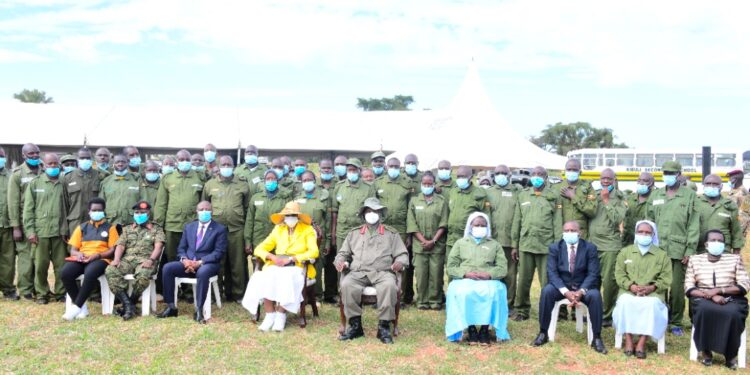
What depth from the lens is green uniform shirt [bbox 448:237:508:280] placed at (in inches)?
267

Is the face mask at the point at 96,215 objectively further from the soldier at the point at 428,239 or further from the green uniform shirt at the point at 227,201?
the soldier at the point at 428,239

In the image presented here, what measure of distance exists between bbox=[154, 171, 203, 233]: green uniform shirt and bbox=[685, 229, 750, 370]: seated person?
5927 millimetres

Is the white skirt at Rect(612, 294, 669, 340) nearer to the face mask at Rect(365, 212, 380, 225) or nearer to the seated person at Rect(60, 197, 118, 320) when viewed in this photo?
the face mask at Rect(365, 212, 380, 225)

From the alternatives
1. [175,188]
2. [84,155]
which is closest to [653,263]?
[175,188]

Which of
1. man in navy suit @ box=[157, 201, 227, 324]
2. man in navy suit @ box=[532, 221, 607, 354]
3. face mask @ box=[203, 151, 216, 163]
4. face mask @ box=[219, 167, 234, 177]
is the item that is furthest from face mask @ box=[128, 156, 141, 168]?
man in navy suit @ box=[532, 221, 607, 354]

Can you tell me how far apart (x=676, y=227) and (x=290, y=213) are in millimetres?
4434

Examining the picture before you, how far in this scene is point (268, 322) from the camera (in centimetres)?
686

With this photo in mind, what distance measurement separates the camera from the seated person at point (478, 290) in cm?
647

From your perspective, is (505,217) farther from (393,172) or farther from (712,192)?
(712,192)

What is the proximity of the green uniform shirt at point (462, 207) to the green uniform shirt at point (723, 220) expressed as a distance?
2.47 m

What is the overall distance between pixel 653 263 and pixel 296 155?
19.5 meters

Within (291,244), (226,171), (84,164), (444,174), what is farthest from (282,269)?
(84,164)

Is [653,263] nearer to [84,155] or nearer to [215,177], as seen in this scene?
[215,177]

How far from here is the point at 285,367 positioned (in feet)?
18.4
